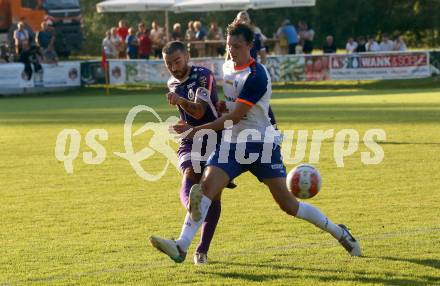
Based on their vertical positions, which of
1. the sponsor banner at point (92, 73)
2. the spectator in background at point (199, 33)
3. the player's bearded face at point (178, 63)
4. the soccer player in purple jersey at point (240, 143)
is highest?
the player's bearded face at point (178, 63)

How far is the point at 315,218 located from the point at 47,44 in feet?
102

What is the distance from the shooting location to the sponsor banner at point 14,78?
111ft

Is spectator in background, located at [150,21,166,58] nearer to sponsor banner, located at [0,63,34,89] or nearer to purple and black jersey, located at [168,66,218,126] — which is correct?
sponsor banner, located at [0,63,34,89]

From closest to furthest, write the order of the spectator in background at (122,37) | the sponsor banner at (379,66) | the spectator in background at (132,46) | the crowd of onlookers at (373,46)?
1. the sponsor banner at (379,66)
2. the crowd of onlookers at (373,46)
3. the spectator in background at (132,46)
4. the spectator in background at (122,37)

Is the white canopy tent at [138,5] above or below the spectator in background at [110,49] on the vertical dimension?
above

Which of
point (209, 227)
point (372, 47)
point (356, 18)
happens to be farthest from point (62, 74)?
point (209, 227)

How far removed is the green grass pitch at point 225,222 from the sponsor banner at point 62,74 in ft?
51.4

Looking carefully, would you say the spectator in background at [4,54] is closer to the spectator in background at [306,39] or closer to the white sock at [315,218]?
the spectator in background at [306,39]

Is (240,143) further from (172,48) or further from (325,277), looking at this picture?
(325,277)

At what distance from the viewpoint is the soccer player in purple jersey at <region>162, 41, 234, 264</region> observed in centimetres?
793

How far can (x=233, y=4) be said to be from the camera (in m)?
37.8

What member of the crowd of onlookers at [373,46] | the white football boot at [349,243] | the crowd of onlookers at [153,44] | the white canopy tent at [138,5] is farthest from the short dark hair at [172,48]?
the white canopy tent at [138,5]

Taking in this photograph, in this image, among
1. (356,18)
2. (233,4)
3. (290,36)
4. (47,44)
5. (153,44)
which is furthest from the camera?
(356,18)

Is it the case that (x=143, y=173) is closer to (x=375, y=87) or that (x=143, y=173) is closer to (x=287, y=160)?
(x=287, y=160)
